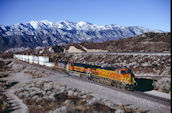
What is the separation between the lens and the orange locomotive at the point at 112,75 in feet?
79.7

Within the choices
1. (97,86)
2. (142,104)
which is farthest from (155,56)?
(142,104)

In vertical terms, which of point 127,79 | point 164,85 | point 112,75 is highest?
point 112,75

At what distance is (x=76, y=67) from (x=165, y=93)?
2062 centimetres

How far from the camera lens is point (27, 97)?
22031 millimetres

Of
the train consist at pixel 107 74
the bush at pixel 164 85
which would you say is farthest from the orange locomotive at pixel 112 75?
the bush at pixel 164 85

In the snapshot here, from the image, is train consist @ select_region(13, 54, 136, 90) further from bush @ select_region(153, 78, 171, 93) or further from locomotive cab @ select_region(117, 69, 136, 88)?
bush @ select_region(153, 78, 171, 93)

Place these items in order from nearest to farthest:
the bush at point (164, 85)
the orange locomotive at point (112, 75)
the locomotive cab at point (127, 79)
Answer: the locomotive cab at point (127, 79)
the orange locomotive at point (112, 75)
the bush at point (164, 85)

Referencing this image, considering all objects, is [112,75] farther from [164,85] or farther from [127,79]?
[164,85]

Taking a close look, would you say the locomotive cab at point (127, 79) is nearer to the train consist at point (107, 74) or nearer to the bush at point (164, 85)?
Result: the train consist at point (107, 74)

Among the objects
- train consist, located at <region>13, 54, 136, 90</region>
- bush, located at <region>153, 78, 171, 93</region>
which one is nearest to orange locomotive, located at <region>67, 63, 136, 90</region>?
train consist, located at <region>13, 54, 136, 90</region>

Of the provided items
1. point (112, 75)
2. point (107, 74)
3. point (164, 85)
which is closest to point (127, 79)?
point (112, 75)

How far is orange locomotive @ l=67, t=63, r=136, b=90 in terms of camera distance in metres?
24.3

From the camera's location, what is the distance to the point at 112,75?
1055 inches

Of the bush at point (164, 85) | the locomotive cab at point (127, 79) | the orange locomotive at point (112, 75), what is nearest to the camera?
the locomotive cab at point (127, 79)
